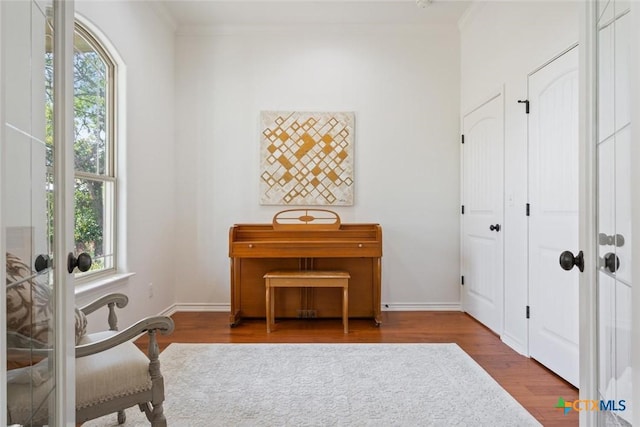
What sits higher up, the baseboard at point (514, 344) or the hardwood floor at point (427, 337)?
the baseboard at point (514, 344)

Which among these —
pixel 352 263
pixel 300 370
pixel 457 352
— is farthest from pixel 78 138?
pixel 457 352

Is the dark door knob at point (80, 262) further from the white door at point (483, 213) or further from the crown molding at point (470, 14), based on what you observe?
the crown molding at point (470, 14)

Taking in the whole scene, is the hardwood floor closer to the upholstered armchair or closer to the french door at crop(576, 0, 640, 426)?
the french door at crop(576, 0, 640, 426)

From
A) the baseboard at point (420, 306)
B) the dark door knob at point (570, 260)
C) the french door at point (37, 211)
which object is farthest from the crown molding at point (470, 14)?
the french door at point (37, 211)

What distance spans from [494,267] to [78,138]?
11.1 ft

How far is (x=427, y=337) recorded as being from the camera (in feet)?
10.1

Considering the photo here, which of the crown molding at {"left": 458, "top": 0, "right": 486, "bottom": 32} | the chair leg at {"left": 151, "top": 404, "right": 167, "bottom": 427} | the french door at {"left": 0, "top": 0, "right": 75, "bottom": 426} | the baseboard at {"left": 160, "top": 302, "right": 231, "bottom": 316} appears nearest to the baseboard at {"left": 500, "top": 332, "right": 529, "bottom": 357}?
the chair leg at {"left": 151, "top": 404, "right": 167, "bottom": 427}

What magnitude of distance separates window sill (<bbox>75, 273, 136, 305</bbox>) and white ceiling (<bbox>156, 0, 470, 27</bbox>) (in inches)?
100.0

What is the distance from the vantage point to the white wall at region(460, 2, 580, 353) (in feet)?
8.08

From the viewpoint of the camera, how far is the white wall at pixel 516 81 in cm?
246

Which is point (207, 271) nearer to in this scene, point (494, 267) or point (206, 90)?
point (206, 90)

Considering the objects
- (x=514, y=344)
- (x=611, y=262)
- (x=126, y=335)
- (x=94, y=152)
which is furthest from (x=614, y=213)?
(x=94, y=152)

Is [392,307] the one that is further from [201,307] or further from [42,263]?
[42,263]

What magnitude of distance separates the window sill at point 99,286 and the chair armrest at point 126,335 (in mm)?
1142
